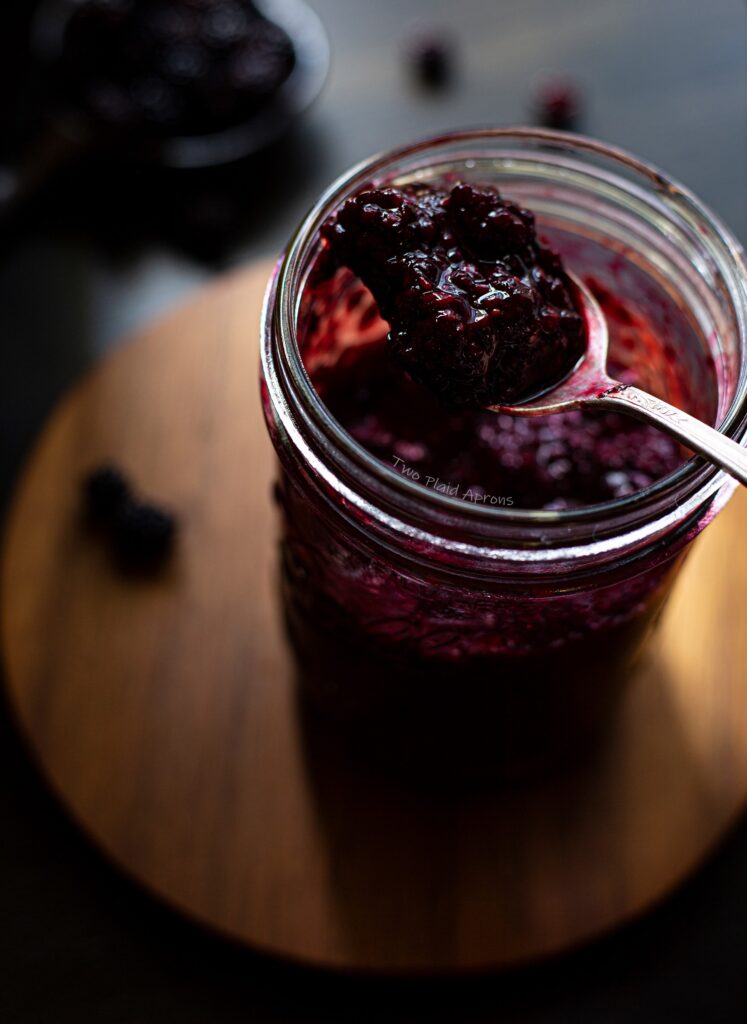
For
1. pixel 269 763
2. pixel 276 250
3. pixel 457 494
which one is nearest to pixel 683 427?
pixel 457 494

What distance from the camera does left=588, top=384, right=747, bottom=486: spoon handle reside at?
25.4 inches

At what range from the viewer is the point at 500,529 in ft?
2.17

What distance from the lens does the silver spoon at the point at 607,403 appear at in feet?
2.14

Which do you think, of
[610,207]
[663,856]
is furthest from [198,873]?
[610,207]

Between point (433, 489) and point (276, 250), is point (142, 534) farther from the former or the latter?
point (276, 250)

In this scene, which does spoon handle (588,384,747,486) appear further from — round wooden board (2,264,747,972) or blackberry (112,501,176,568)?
blackberry (112,501,176,568)

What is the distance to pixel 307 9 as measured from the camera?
1.69 meters

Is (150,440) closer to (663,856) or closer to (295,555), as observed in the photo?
(295,555)

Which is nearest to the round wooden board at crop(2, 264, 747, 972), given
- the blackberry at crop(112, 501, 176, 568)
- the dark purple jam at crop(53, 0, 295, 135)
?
the blackberry at crop(112, 501, 176, 568)

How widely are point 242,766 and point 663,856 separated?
0.40 meters

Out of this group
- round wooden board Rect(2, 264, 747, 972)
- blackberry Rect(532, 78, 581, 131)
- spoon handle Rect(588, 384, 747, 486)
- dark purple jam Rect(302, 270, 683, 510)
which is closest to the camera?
spoon handle Rect(588, 384, 747, 486)

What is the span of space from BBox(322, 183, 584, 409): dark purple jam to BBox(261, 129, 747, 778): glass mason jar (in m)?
0.06

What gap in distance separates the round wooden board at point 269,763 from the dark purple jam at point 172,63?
639 millimetres

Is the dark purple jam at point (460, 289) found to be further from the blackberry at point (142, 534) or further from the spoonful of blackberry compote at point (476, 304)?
the blackberry at point (142, 534)
